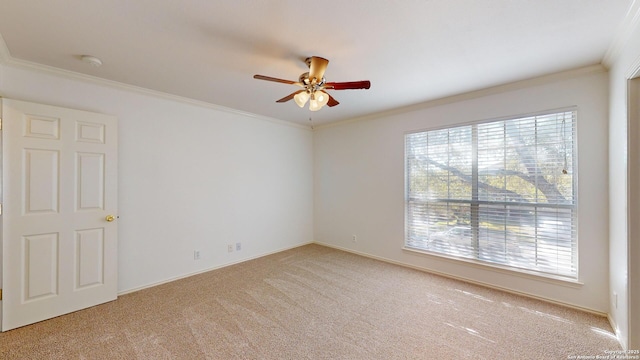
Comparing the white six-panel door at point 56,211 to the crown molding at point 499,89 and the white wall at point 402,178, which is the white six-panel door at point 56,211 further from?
the crown molding at point 499,89

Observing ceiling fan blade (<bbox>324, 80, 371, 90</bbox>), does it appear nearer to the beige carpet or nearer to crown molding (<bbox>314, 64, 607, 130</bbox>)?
crown molding (<bbox>314, 64, 607, 130</bbox>)

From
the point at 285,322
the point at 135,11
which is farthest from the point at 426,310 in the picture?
the point at 135,11

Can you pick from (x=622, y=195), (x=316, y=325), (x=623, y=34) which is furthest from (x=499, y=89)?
(x=316, y=325)

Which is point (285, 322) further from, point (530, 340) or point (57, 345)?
point (530, 340)

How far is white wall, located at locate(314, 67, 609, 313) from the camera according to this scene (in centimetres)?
252

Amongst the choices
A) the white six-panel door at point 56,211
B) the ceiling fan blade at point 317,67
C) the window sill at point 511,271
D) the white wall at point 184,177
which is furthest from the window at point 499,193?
the white six-panel door at point 56,211

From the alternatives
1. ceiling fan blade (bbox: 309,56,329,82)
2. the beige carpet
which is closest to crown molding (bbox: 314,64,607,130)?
ceiling fan blade (bbox: 309,56,329,82)

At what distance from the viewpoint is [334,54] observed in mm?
2258

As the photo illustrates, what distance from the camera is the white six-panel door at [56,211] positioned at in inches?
90.3

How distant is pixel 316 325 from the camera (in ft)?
7.68

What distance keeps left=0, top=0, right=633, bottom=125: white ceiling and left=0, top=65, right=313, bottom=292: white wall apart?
12.4 inches

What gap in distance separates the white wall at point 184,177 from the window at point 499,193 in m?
2.40

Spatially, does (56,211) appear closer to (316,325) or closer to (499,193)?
(316,325)

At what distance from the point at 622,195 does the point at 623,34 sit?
4.11 feet
